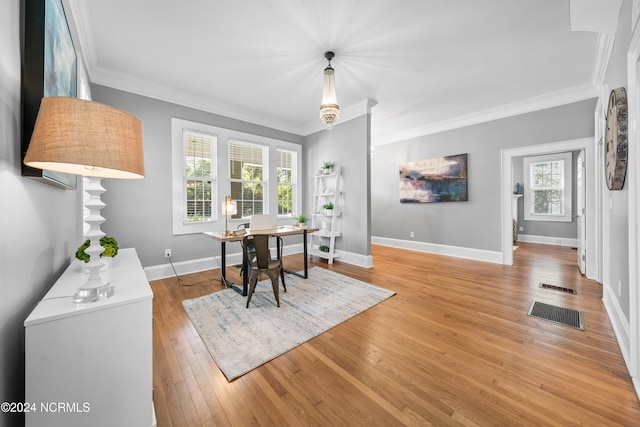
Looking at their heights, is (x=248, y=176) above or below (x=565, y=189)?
above

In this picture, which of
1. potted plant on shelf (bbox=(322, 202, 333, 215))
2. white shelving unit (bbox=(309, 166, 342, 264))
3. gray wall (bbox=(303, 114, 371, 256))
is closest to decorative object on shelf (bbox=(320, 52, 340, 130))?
gray wall (bbox=(303, 114, 371, 256))

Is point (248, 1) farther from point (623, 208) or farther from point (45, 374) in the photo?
point (623, 208)

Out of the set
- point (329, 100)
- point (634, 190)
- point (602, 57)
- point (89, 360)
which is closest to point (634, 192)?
point (634, 190)

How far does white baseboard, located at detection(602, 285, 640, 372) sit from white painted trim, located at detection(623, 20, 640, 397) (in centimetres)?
17

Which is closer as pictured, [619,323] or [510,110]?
[619,323]

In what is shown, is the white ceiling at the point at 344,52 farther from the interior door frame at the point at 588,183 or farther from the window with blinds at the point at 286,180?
the window with blinds at the point at 286,180

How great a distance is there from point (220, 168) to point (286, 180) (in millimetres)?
1516

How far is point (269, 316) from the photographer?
2.43m

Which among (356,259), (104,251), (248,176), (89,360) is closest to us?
(89,360)

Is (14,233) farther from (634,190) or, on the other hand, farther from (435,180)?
(435,180)

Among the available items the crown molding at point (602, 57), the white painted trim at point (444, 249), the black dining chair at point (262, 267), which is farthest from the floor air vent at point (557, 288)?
the black dining chair at point (262, 267)

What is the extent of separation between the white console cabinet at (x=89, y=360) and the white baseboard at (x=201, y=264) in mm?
2720

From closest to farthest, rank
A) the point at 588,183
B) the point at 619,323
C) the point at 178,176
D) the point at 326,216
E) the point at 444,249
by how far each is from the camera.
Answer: the point at 619,323 < the point at 588,183 < the point at 178,176 < the point at 326,216 < the point at 444,249

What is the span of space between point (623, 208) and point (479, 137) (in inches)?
124
